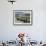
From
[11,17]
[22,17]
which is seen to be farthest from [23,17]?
[11,17]

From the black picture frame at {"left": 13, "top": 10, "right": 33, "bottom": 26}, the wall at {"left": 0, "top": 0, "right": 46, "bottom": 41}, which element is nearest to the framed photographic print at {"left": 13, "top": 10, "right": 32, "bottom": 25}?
the black picture frame at {"left": 13, "top": 10, "right": 33, "bottom": 26}

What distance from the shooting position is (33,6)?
5.02m

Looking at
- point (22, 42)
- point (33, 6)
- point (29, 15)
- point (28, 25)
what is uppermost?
point (33, 6)

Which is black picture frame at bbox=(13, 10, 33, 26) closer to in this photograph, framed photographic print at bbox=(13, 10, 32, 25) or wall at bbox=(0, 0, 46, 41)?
framed photographic print at bbox=(13, 10, 32, 25)

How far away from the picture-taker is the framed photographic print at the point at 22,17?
5.00m

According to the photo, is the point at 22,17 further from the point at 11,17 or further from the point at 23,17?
the point at 11,17

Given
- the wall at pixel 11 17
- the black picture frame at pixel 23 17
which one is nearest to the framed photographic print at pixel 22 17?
the black picture frame at pixel 23 17

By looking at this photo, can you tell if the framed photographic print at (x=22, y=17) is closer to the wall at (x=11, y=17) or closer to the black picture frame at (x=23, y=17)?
the black picture frame at (x=23, y=17)

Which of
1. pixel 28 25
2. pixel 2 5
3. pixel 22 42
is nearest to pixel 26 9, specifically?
pixel 28 25

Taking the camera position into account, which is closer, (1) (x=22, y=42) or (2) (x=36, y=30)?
(1) (x=22, y=42)

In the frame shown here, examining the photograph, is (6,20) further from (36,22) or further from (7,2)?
(36,22)

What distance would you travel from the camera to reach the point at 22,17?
502 cm

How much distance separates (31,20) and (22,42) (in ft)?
6.54

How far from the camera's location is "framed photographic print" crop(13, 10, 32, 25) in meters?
5.00
